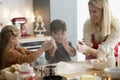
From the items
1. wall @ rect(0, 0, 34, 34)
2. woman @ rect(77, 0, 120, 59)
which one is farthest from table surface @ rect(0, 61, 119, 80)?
wall @ rect(0, 0, 34, 34)

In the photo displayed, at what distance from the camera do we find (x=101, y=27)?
260 cm

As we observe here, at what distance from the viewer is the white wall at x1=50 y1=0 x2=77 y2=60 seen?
4.32 metres

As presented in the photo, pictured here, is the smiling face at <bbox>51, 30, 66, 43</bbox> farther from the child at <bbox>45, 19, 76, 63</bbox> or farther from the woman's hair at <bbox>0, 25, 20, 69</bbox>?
the woman's hair at <bbox>0, 25, 20, 69</bbox>

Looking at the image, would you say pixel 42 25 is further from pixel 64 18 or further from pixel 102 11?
pixel 102 11

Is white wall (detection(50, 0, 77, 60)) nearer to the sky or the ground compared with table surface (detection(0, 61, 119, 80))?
nearer to the sky

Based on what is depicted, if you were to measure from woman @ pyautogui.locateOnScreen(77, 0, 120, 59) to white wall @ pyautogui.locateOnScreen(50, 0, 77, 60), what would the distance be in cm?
172

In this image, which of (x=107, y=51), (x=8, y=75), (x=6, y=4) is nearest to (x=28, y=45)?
(x=6, y=4)

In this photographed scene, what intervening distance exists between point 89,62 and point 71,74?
0.44m

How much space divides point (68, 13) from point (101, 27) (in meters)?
1.90

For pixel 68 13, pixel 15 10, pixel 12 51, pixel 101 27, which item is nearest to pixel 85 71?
pixel 12 51

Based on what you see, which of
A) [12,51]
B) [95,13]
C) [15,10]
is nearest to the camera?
[12,51]

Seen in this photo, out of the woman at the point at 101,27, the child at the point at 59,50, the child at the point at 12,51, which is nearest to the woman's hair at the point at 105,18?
the woman at the point at 101,27

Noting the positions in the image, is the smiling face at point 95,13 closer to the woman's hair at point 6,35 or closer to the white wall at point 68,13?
the woman's hair at point 6,35

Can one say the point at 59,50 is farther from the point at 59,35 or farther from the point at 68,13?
the point at 68,13
